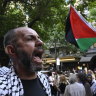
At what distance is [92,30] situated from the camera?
371 inches

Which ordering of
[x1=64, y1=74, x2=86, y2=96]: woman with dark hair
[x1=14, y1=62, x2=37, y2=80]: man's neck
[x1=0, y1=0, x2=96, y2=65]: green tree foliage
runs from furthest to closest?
[x1=0, y1=0, x2=96, y2=65]: green tree foliage → [x1=64, y1=74, x2=86, y2=96]: woman with dark hair → [x1=14, y1=62, x2=37, y2=80]: man's neck

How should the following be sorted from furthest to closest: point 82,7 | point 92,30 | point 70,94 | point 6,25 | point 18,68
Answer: point 82,7, point 6,25, point 92,30, point 70,94, point 18,68

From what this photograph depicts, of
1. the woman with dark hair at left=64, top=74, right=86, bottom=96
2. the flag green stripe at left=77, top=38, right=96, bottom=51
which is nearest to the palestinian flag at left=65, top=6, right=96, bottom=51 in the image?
the flag green stripe at left=77, top=38, right=96, bottom=51

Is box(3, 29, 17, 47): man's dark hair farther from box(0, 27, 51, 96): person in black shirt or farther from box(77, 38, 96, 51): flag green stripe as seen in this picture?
box(77, 38, 96, 51): flag green stripe

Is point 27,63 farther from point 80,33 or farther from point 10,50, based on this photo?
point 80,33

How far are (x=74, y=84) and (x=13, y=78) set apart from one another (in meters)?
5.96

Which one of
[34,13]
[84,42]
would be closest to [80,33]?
[84,42]

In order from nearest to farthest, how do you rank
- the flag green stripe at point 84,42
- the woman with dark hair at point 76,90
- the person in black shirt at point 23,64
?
the person in black shirt at point 23,64 < the woman with dark hair at point 76,90 < the flag green stripe at point 84,42

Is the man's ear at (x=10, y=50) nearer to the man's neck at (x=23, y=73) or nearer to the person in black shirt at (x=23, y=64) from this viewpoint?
the person in black shirt at (x=23, y=64)

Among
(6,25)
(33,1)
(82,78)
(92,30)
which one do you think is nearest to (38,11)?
(33,1)

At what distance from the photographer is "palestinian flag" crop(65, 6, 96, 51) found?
9416 mm

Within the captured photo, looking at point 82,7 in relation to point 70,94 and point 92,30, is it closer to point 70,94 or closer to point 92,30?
point 92,30

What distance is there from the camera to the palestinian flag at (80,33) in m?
9.42

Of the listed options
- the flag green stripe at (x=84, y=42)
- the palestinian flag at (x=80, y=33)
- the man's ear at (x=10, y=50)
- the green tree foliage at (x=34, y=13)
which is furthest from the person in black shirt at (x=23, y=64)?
the green tree foliage at (x=34, y=13)
